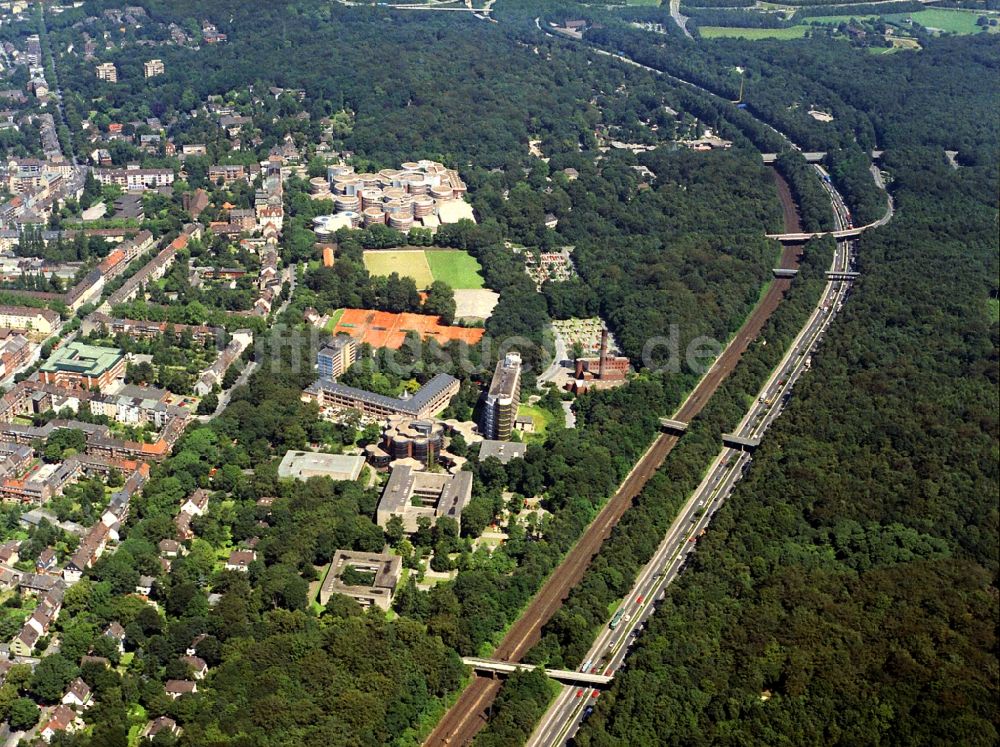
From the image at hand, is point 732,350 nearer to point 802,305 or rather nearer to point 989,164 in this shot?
point 802,305

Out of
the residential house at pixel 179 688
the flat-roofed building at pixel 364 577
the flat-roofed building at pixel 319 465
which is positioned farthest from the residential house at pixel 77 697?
the flat-roofed building at pixel 319 465

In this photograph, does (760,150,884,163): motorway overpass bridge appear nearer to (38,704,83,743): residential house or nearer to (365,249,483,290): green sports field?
(365,249,483,290): green sports field

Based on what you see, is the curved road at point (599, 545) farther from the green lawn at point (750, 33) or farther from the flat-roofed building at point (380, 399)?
the green lawn at point (750, 33)

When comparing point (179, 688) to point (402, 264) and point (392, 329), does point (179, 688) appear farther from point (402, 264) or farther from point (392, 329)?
point (402, 264)

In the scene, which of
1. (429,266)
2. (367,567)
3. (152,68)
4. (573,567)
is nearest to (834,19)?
(152,68)

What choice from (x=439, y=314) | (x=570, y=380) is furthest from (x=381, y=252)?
(x=570, y=380)

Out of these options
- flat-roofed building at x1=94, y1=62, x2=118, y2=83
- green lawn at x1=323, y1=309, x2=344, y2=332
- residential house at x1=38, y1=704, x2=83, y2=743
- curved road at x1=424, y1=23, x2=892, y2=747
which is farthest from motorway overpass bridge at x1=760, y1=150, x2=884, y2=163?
residential house at x1=38, y1=704, x2=83, y2=743
